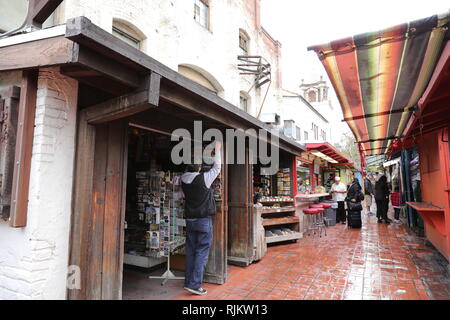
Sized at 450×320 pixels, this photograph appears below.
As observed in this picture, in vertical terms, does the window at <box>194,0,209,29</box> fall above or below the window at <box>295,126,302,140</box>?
above

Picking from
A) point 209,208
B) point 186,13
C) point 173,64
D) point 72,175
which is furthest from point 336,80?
point 186,13

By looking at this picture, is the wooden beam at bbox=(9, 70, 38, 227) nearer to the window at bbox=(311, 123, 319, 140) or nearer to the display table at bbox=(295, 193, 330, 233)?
the display table at bbox=(295, 193, 330, 233)

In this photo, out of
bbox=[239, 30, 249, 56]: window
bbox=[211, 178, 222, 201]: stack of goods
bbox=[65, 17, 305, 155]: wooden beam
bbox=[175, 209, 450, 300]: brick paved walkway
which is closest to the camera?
bbox=[65, 17, 305, 155]: wooden beam

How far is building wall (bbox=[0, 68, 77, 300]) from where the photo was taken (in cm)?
259

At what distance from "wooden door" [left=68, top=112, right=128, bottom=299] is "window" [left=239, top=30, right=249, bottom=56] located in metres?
8.89

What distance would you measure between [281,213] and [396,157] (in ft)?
28.6

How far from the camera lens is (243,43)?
36.9 feet

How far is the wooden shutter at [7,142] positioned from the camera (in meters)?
2.65

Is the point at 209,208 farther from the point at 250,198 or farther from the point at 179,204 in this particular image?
the point at 250,198

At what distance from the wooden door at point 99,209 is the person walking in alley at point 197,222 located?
118 centimetres

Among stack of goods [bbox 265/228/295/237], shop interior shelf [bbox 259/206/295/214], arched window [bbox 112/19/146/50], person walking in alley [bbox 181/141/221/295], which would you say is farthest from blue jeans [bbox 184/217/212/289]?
arched window [bbox 112/19/146/50]

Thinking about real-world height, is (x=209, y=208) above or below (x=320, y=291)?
above

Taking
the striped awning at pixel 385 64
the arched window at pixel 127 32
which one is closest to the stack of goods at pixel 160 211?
the striped awning at pixel 385 64
